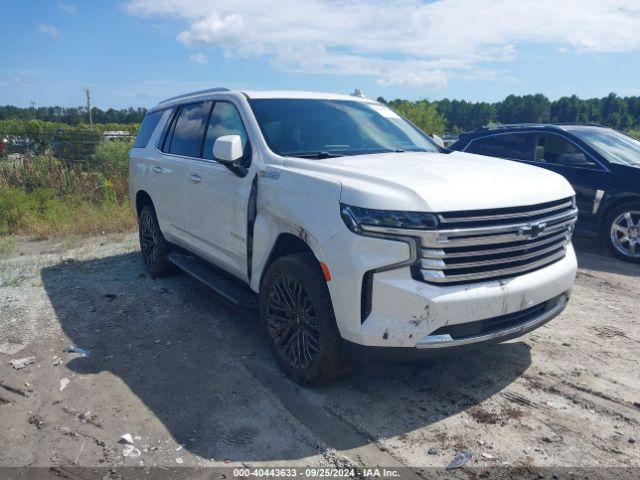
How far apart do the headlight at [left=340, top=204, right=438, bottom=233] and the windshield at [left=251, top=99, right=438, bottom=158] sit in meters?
1.09

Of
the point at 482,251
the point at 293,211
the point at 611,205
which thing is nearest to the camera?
the point at 482,251

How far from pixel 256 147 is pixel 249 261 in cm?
90

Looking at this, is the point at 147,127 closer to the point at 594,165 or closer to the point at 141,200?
the point at 141,200

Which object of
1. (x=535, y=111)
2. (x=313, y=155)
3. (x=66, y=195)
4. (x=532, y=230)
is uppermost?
(x=535, y=111)

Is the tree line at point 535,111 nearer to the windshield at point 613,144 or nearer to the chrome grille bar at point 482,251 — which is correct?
the windshield at point 613,144

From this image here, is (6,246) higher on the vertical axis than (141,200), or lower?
lower

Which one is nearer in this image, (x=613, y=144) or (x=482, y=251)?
(x=482, y=251)

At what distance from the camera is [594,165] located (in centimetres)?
785

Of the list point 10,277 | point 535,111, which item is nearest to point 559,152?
point 10,277

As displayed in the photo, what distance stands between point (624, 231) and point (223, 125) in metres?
5.62

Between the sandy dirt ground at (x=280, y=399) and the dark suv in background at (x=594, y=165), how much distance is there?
2.18 meters

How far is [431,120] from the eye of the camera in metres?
53.0

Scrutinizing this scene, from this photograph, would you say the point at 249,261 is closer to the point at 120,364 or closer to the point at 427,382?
the point at 120,364

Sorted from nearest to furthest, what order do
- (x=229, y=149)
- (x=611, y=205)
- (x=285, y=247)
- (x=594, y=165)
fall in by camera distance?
(x=285, y=247) < (x=229, y=149) < (x=611, y=205) < (x=594, y=165)
